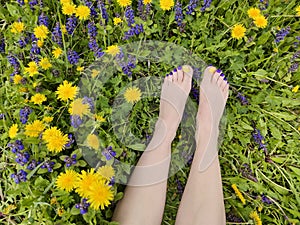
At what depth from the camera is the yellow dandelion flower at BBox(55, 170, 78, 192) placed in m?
1.30

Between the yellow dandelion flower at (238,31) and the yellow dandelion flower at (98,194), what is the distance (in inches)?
38.4

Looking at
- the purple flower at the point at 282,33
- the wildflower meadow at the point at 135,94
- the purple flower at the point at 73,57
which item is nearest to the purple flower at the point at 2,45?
the wildflower meadow at the point at 135,94

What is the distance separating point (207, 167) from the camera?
1629 millimetres

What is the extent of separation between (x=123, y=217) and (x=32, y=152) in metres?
0.48

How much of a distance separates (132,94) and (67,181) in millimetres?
540

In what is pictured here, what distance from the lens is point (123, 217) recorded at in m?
1.46

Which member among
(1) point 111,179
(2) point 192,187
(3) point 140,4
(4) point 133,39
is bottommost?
(2) point 192,187

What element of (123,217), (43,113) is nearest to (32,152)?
(43,113)

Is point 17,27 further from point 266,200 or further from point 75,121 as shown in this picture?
point 266,200

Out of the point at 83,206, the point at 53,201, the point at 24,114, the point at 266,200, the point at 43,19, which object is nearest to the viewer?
the point at 83,206

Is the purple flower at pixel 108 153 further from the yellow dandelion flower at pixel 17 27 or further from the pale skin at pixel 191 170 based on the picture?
the yellow dandelion flower at pixel 17 27

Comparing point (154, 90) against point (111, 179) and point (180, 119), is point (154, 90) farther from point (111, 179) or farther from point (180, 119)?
point (111, 179)

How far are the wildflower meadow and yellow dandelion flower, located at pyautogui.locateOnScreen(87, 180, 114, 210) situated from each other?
0.36ft

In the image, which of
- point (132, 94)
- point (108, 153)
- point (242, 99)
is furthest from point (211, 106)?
point (108, 153)
